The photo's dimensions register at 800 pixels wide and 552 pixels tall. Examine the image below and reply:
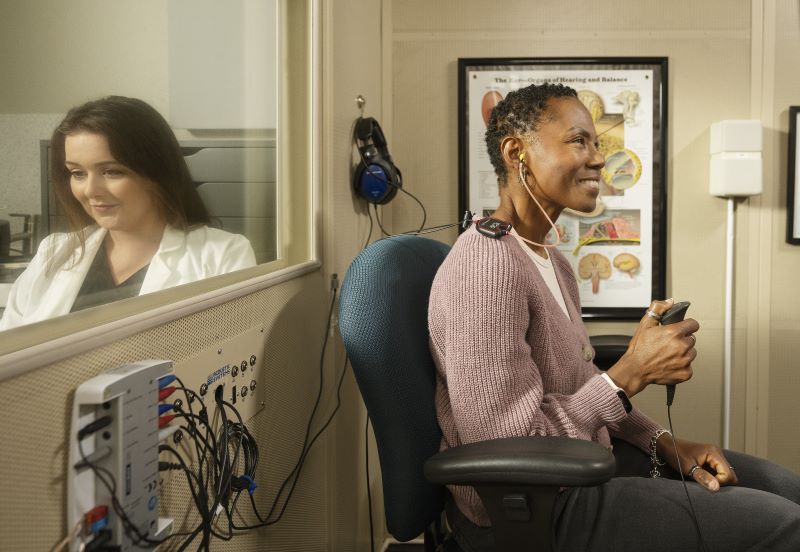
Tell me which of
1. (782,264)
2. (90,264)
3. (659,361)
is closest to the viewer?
(90,264)

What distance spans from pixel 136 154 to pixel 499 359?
22.7 inches

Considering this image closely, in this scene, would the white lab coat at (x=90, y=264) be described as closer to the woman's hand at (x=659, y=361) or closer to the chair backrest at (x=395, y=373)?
the chair backrest at (x=395, y=373)

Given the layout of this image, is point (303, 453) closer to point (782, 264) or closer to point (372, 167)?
point (372, 167)

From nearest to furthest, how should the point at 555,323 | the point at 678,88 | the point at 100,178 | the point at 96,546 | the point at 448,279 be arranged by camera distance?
the point at 96,546, the point at 100,178, the point at 448,279, the point at 555,323, the point at 678,88

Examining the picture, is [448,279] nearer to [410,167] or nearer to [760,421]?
[410,167]

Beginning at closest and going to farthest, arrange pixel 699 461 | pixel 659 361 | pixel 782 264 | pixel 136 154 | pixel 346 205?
pixel 136 154 → pixel 659 361 → pixel 699 461 → pixel 346 205 → pixel 782 264

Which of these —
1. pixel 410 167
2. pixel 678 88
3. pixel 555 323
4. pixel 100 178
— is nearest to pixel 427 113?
pixel 410 167

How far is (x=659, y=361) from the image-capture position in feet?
4.00

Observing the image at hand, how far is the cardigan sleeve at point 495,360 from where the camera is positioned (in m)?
1.08

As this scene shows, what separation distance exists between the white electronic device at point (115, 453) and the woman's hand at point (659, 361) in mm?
757

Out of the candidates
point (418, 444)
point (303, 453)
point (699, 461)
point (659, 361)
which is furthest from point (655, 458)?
point (303, 453)

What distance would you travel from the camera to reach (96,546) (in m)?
0.70

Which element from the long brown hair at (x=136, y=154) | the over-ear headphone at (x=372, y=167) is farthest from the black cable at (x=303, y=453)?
the long brown hair at (x=136, y=154)

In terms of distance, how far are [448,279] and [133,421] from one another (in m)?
0.56
